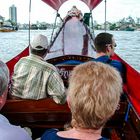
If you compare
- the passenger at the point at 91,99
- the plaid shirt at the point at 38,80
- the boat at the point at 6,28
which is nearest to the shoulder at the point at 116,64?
the plaid shirt at the point at 38,80

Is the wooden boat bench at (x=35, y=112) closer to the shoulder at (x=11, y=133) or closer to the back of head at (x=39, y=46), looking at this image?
the back of head at (x=39, y=46)

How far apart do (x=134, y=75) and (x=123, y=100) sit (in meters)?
0.35

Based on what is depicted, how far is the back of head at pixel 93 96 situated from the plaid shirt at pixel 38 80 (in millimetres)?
1744

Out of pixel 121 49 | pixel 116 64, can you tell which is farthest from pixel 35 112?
pixel 121 49

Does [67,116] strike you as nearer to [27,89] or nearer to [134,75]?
[27,89]

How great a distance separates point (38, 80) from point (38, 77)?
28 mm

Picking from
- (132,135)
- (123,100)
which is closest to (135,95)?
(123,100)

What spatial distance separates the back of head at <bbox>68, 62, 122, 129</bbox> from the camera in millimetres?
1737

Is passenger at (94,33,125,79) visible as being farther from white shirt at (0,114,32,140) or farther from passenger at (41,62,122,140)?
passenger at (41,62,122,140)

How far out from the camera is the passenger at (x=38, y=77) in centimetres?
357

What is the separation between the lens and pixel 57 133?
74.4 inches

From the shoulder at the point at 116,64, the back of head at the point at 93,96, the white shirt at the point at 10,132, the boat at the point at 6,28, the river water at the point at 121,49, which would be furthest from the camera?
the boat at the point at 6,28

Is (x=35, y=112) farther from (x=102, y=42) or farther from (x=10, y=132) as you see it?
(x=10, y=132)

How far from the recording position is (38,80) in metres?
3.59
